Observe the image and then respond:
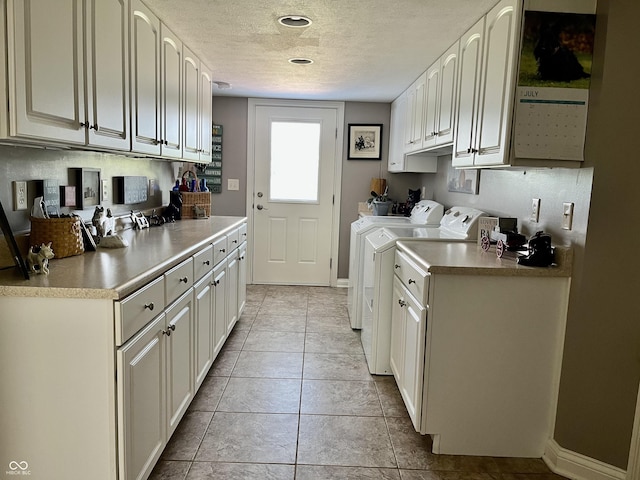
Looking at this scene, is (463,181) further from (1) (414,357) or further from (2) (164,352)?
(2) (164,352)

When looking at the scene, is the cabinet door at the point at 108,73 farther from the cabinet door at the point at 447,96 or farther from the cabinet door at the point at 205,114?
the cabinet door at the point at 447,96

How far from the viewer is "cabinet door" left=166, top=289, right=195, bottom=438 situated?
6.59 ft

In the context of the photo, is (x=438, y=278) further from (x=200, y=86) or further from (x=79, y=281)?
(x=200, y=86)

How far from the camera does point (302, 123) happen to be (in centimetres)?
518

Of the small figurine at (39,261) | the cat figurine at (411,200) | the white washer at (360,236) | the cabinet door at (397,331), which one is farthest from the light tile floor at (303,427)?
the cat figurine at (411,200)

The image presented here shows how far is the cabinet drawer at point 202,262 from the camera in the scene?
2.36 meters

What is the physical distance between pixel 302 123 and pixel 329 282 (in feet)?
5.84

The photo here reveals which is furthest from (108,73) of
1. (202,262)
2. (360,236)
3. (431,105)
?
(360,236)

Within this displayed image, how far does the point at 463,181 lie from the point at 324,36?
1.47 meters

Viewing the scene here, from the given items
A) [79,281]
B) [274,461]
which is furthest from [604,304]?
[79,281]

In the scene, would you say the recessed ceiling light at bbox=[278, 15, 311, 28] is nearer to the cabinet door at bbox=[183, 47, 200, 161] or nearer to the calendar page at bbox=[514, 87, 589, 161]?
the cabinet door at bbox=[183, 47, 200, 161]

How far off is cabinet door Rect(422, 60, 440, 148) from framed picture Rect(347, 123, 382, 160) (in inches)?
65.7

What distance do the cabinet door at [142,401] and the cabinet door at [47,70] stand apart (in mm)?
757

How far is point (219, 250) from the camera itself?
9.51 feet
